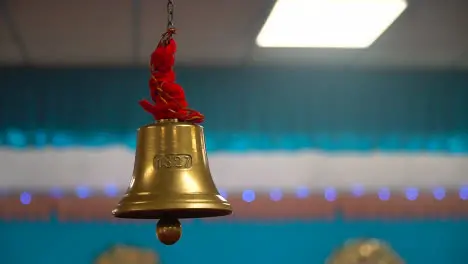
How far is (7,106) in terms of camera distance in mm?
2979

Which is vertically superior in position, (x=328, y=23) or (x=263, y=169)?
(x=328, y=23)

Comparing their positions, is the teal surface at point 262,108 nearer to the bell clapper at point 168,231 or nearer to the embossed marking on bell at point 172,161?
the embossed marking on bell at point 172,161

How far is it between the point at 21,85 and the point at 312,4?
1295 millimetres

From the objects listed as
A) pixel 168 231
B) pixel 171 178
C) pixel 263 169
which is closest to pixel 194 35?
pixel 263 169

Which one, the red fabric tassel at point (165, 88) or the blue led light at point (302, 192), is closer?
the red fabric tassel at point (165, 88)

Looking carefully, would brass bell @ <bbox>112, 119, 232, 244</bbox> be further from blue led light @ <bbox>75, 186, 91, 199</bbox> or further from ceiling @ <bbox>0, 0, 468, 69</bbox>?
blue led light @ <bbox>75, 186, 91, 199</bbox>

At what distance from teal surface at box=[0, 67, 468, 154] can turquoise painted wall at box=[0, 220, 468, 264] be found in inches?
13.0

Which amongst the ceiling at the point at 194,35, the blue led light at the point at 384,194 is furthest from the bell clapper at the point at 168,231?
the blue led light at the point at 384,194

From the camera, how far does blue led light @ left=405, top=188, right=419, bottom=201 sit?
121 inches

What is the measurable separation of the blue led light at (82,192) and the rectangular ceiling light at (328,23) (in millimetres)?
914

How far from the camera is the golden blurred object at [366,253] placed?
117 inches

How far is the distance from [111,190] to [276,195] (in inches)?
26.7

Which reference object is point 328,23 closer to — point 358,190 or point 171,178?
point 358,190

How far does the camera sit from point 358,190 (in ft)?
10.0
